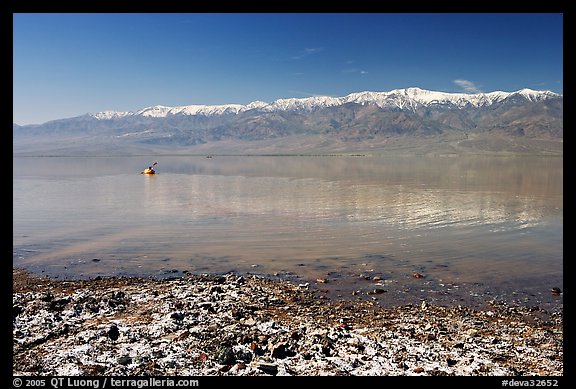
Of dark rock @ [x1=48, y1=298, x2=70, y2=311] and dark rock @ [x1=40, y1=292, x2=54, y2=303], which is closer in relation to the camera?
dark rock @ [x1=48, y1=298, x2=70, y2=311]

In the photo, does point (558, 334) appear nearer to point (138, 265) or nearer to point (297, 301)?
point (297, 301)

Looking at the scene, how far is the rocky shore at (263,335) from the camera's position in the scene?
4.77 metres

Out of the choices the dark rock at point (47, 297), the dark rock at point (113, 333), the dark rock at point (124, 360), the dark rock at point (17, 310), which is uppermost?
the dark rock at point (113, 333)

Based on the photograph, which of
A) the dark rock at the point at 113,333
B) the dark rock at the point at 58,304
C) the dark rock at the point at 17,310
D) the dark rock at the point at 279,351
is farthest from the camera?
the dark rock at the point at 58,304

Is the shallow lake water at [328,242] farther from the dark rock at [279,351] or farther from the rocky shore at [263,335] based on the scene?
the dark rock at [279,351]

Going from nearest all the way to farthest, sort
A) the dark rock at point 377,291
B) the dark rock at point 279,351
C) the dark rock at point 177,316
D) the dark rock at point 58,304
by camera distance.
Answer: the dark rock at point 279,351 < the dark rock at point 177,316 < the dark rock at point 58,304 < the dark rock at point 377,291

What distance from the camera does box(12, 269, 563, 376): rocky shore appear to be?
4.77 metres

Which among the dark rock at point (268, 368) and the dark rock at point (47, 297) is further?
the dark rock at point (47, 297)

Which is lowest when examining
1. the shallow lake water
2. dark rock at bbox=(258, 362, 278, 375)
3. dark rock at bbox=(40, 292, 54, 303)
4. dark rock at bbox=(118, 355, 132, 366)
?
the shallow lake water

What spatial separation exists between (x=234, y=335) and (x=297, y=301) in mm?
1853

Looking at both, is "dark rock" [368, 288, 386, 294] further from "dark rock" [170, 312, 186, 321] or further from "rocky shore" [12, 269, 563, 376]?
"dark rock" [170, 312, 186, 321]

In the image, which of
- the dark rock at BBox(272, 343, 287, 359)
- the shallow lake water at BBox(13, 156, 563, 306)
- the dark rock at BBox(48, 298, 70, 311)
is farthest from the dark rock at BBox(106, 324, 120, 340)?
the shallow lake water at BBox(13, 156, 563, 306)

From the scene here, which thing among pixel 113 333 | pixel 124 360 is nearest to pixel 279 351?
pixel 124 360

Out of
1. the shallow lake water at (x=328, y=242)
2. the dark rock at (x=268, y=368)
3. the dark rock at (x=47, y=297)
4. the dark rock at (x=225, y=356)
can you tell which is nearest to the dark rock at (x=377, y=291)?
the shallow lake water at (x=328, y=242)
